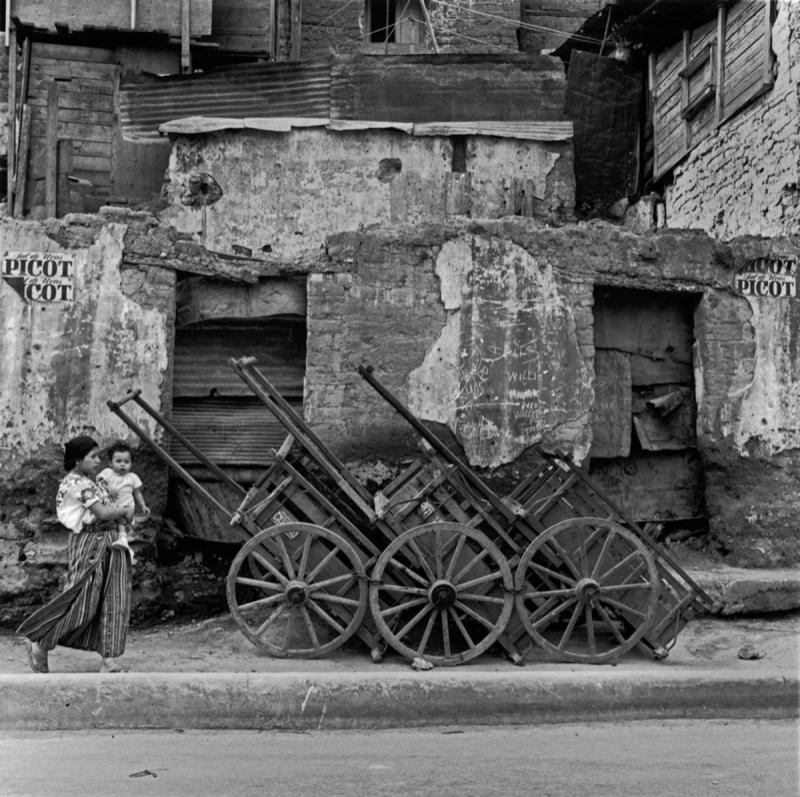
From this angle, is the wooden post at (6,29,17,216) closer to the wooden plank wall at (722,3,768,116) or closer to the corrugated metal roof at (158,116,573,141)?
the corrugated metal roof at (158,116,573,141)

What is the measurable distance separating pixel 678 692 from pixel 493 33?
10599 mm

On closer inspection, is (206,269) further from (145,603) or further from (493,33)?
(493,33)

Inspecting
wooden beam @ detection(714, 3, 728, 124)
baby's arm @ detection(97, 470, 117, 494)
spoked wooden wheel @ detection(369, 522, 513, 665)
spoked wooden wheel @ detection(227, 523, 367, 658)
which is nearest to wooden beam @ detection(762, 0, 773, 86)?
wooden beam @ detection(714, 3, 728, 124)

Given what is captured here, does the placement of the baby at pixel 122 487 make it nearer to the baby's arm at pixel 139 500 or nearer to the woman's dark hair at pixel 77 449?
the baby's arm at pixel 139 500

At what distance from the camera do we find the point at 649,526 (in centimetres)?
809

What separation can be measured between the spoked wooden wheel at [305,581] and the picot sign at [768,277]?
3731mm

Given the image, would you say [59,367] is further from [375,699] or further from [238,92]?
[238,92]

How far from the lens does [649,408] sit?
8.12 m

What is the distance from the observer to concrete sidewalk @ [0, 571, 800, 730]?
→ 5.25 m

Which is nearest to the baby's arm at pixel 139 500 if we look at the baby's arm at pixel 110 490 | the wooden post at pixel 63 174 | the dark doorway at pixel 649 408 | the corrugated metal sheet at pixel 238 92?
the baby's arm at pixel 110 490

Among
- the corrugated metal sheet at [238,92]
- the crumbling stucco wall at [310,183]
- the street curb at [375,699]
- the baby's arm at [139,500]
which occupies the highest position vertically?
the corrugated metal sheet at [238,92]

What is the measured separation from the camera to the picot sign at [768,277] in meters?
8.06

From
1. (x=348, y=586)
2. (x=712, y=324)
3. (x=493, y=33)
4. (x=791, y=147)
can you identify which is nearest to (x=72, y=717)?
(x=348, y=586)

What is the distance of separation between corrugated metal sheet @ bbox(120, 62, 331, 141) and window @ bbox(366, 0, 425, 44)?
3028 mm
